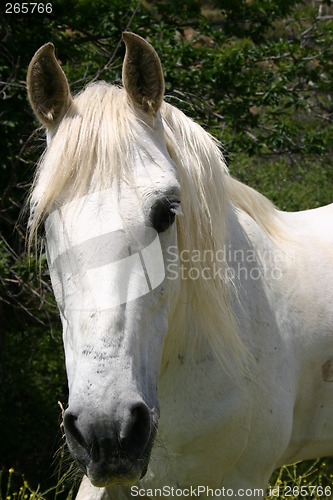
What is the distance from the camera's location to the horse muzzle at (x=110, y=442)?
1.69m

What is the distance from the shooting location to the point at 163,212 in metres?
2.02

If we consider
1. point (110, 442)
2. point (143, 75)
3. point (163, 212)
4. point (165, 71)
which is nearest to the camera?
point (110, 442)

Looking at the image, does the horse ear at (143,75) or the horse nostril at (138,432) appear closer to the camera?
the horse nostril at (138,432)

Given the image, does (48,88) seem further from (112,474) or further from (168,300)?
(112,474)

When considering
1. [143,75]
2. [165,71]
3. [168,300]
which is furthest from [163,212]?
[165,71]

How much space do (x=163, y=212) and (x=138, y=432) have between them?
667 millimetres

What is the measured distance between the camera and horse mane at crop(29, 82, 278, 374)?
204cm

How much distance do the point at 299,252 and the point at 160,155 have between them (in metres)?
1.07

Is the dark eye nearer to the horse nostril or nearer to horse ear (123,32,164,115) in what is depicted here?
horse ear (123,32,164,115)

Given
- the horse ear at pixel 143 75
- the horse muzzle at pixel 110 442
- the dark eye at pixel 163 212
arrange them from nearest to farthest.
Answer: the horse muzzle at pixel 110 442
the dark eye at pixel 163 212
the horse ear at pixel 143 75

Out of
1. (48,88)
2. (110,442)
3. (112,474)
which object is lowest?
(112,474)

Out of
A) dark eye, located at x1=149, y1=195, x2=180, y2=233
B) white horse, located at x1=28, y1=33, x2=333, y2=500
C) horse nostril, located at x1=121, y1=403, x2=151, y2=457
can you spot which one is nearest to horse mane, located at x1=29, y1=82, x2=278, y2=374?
white horse, located at x1=28, y1=33, x2=333, y2=500

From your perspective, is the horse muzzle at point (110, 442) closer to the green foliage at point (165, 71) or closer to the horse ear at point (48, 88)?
the horse ear at point (48, 88)

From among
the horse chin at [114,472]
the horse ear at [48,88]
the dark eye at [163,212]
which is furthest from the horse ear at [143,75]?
the horse chin at [114,472]
